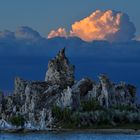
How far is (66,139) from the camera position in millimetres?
146625

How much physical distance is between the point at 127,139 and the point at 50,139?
49.7ft

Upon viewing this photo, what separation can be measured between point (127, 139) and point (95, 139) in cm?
621

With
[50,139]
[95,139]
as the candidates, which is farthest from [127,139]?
[50,139]

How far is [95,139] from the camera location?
143000mm

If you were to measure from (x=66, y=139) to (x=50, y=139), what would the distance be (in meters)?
3.62

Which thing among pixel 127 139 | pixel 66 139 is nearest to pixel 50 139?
pixel 66 139

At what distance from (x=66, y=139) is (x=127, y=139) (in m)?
11.7

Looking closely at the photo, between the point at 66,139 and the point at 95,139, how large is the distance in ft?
21.4

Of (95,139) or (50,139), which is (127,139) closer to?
(95,139)

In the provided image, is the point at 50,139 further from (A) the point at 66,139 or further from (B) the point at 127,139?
(B) the point at 127,139

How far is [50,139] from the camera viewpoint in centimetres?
14850

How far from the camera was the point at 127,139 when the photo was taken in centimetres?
14438
